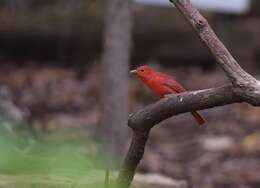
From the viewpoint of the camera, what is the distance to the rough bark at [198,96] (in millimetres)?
3061

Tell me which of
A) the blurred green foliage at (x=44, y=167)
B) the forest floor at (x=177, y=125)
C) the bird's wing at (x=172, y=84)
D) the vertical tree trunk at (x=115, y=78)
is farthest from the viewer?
the forest floor at (x=177, y=125)

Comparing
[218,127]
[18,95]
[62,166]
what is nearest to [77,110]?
[18,95]

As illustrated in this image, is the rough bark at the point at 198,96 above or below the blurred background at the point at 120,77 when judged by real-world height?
above

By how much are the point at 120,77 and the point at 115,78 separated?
5cm

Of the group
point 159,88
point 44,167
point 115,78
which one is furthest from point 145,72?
point 115,78

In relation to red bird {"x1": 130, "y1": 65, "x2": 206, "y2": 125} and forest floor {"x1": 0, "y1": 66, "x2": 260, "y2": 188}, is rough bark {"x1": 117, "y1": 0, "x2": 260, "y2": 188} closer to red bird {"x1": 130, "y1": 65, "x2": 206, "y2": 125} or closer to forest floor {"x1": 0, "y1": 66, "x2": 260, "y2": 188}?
red bird {"x1": 130, "y1": 65, "x2": 206, "y2": 125}

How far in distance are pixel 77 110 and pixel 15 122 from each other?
2.91 metres

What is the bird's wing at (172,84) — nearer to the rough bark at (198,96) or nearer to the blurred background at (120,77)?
the rough bark at (198,96)

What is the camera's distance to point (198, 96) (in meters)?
3.20

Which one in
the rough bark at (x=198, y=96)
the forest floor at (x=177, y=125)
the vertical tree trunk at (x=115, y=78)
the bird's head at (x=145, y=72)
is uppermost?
the rough bark at (x=198, y=96)

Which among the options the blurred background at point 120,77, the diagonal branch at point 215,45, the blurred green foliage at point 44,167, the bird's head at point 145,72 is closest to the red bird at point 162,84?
the bird's head at point 145,72

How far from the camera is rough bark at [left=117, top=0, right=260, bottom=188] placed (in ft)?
10.0

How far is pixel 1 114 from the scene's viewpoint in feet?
25.7

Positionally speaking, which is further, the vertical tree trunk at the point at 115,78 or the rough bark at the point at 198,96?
the vertical tree trunk at the point at 115,78
